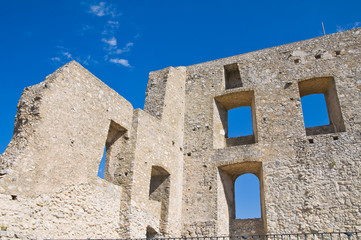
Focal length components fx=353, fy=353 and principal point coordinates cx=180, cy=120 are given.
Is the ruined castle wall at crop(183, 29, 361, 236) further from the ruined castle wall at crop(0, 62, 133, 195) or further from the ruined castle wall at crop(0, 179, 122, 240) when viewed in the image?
the ruined castle wall at crop(0, 62, 133, 195)

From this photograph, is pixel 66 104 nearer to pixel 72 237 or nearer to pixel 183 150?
pixel 72 237

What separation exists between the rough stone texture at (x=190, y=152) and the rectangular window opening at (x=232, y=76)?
0.05 m

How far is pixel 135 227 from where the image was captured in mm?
8844

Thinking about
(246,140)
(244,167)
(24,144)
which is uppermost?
(246,140)

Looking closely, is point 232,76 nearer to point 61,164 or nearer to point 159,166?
point 159,166

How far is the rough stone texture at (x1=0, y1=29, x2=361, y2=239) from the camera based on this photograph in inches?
289

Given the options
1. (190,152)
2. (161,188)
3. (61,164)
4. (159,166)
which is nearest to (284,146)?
(190,152)

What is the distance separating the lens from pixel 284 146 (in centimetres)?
1059

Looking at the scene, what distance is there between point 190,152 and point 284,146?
300 cm

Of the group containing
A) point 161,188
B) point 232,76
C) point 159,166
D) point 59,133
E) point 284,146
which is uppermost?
point 232,76

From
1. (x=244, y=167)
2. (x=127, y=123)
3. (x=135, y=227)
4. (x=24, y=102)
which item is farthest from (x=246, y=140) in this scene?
(x=24, y=102)

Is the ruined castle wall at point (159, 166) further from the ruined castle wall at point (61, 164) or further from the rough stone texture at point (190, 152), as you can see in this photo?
the ruined castle wall at point (61, 164)

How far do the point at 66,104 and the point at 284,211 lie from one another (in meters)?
6.39

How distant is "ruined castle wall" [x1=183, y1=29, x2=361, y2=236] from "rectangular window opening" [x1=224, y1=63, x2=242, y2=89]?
12.3 inches
